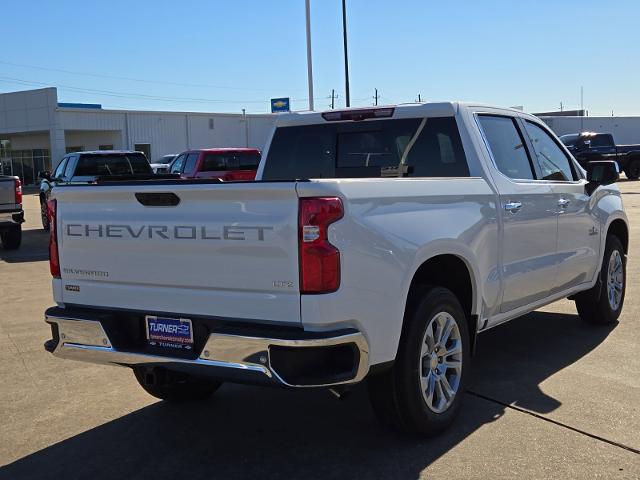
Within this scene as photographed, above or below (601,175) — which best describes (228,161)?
above

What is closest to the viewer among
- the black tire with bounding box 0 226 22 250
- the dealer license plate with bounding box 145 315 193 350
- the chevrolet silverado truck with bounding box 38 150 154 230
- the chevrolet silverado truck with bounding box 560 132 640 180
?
the dealer license plate with bounding box 145 315 193 350

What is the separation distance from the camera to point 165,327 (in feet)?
12.8

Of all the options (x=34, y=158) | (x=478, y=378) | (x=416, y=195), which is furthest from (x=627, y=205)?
(x=34, y=158)

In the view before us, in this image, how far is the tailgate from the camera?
3.49 m

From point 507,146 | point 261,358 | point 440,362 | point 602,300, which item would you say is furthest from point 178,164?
point 261,358

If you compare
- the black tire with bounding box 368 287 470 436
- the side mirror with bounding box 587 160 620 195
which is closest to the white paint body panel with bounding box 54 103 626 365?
the black tire with bounding box 368 287 470 436

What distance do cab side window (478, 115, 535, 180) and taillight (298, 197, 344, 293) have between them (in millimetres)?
2109

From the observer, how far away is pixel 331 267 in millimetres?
3439

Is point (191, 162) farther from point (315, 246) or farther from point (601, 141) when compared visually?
point (601, 141)

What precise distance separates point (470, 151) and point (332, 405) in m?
1.95

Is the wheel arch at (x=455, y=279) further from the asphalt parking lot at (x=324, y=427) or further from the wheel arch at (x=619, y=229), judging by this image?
the wheel arch at (x=619, y=229)

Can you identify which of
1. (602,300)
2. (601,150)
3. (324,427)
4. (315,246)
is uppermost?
(601,150)

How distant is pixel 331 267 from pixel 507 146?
2.53 meters

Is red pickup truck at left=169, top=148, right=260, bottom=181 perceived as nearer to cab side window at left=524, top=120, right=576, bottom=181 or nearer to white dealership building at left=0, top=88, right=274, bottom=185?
cab side window at left=524, top=120, right=576, bottom=181
